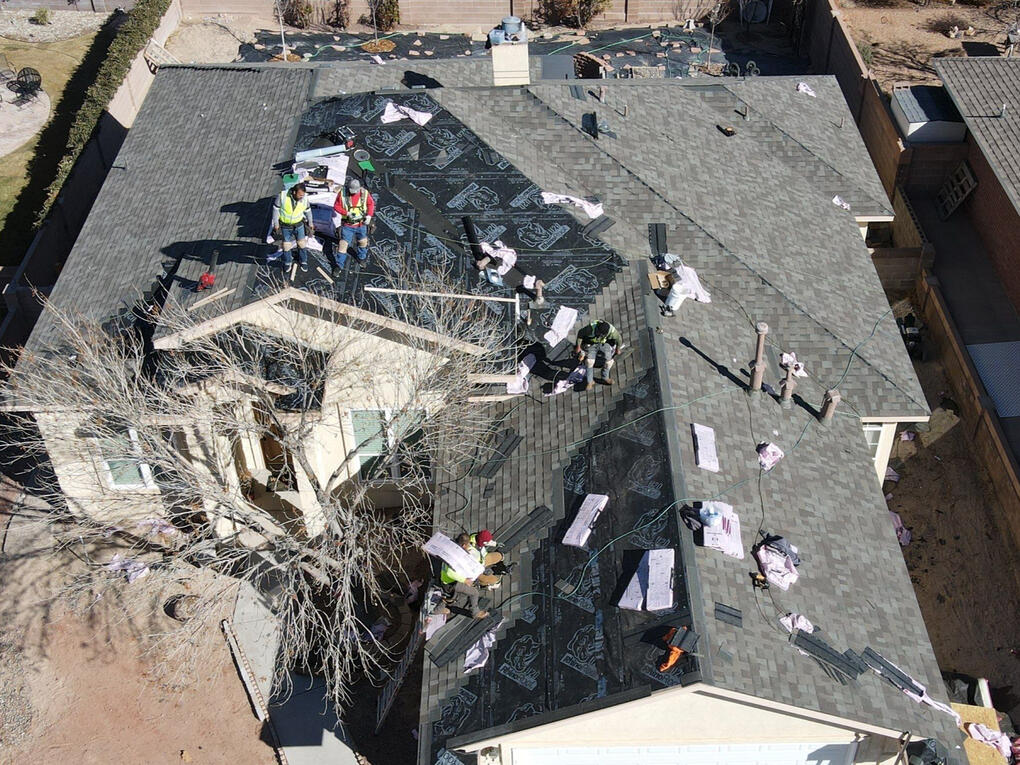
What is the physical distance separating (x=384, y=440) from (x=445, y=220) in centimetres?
549

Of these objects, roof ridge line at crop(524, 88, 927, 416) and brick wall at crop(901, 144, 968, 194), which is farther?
brick wall at crop(901, 144, 968, 194)

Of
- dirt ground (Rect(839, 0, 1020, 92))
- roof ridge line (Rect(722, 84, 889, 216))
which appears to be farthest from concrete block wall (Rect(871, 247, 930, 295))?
dirt ground (Rect(839, 0, 1020, 92))

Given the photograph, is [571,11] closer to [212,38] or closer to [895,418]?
[212,38]

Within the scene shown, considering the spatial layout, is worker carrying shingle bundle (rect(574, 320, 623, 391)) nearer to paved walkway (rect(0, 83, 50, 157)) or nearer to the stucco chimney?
the stucco chimney

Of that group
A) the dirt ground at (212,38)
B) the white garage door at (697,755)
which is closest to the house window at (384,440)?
the white garage door at (697,755)

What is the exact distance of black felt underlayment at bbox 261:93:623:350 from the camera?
23.9 meters

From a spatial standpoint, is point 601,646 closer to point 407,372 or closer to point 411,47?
point 407,372

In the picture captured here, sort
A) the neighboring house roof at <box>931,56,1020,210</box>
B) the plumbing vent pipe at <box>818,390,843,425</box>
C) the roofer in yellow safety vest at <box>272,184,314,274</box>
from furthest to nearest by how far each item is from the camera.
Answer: the neighboring house roof at <box>931,56,1020,210</box>
the roofer in yellow safety vest at <box>272,184,314,274</box>
the plumbing vent pipe at <box>818,390,843,425</box>

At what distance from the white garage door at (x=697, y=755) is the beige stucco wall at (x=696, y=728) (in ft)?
0.91

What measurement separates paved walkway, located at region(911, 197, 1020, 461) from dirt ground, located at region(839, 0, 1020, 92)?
28.8 ft

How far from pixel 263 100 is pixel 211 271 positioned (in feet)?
27.9

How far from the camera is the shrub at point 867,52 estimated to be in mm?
43438

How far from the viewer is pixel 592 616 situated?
61.9 ft

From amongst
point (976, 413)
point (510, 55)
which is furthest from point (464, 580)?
point (976, 413)
